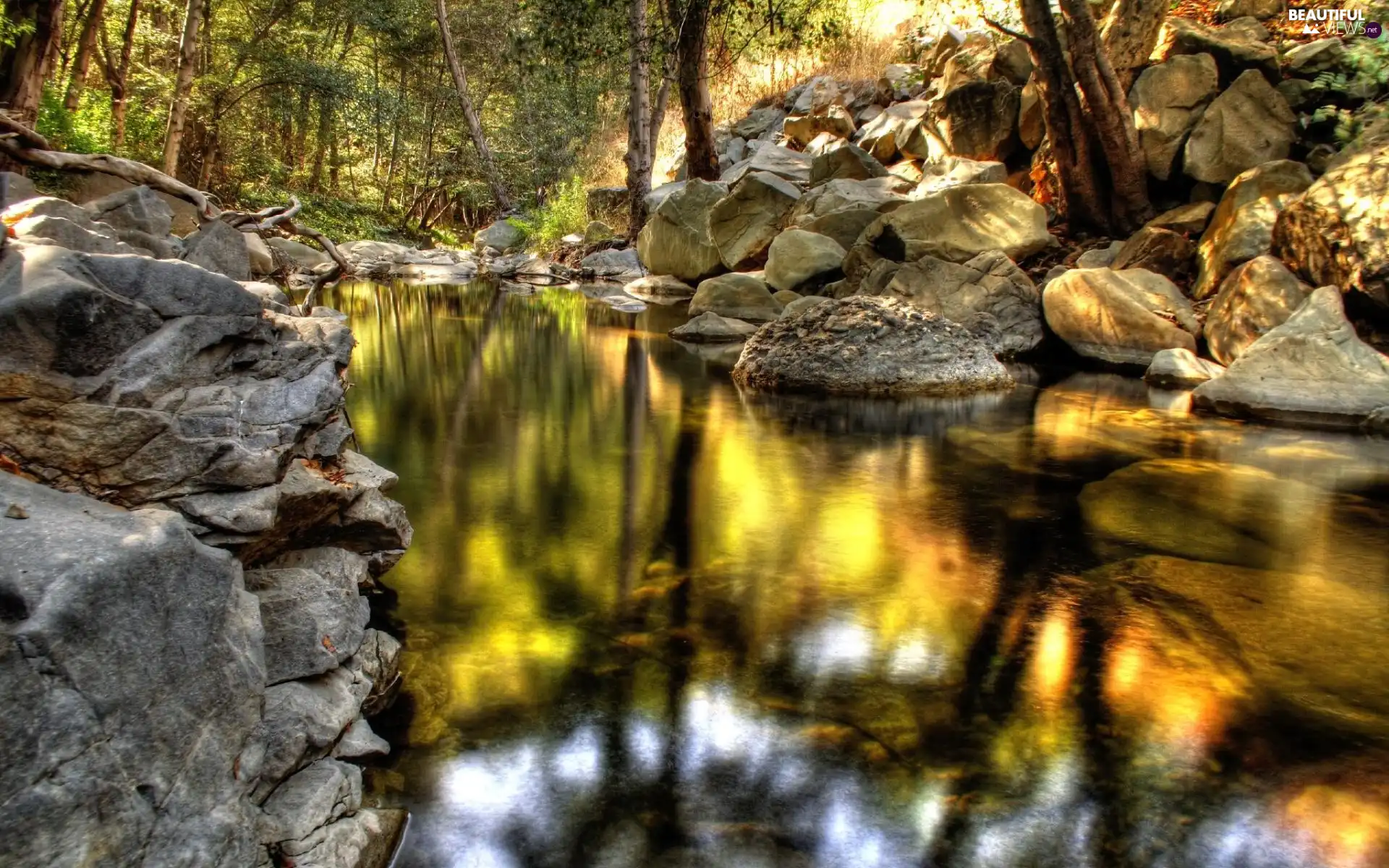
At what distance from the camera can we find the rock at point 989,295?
389 inches

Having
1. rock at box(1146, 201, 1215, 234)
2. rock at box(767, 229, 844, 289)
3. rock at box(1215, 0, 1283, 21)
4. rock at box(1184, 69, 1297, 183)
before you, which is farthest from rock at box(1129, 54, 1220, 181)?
rock at box(767, 229, 844, 289)

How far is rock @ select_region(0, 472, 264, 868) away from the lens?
1543mm

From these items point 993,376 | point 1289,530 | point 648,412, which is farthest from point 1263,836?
point 993,376

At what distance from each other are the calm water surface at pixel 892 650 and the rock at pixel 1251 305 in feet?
5.52

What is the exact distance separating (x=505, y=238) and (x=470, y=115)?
358 centimetres

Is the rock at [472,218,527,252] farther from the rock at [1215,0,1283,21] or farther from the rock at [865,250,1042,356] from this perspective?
the rock at [1215,0,1283,21]

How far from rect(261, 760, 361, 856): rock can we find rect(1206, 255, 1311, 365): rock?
8006 mm

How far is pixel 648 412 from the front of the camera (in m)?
7.71

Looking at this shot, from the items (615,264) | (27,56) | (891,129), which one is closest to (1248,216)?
(891,129)

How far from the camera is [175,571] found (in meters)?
1.89

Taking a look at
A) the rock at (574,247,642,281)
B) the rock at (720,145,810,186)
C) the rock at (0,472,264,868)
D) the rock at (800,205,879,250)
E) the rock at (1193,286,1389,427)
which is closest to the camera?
the rock at (0,472,264,868)

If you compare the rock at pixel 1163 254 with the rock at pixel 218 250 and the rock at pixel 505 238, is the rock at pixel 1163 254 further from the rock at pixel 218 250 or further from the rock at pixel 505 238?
the rock at pixel 505 238

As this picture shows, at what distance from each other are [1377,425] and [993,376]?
117 inches

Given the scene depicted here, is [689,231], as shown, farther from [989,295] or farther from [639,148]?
[989,295]
